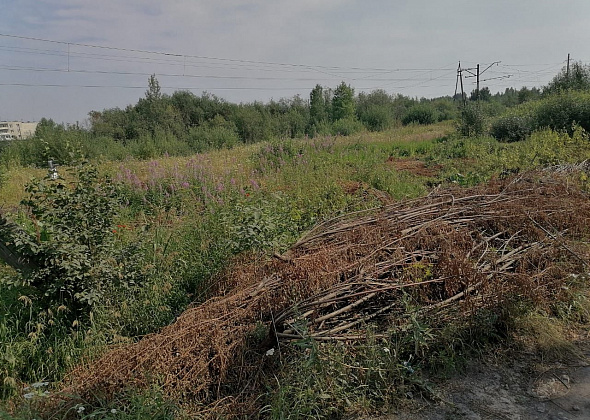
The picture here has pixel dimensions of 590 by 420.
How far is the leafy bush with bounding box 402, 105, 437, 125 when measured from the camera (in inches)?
1874

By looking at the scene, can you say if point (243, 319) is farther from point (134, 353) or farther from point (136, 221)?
point (136, 221)

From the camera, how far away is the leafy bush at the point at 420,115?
156 feet

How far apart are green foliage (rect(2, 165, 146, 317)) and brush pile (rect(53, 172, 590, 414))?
0.82 meters

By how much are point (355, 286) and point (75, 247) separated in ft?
7.94

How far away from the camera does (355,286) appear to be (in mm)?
3080

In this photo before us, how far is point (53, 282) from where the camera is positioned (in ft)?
10.7

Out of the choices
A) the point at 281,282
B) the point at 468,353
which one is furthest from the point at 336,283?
the point at 468,353

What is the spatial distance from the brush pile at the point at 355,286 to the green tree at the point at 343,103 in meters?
47.8

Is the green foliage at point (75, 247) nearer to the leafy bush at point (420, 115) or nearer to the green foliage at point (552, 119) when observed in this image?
the green foliage at point (552, 119)

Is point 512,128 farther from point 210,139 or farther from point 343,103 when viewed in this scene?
point 343,103

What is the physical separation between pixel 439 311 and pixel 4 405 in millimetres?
3280

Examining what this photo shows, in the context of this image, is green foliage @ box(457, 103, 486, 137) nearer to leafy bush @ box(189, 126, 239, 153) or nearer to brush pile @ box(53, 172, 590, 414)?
leafy bush @ box(189, 126, 239, 153)

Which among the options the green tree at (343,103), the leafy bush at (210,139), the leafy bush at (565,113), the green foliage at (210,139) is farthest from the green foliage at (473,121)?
the green tree at (343,103)

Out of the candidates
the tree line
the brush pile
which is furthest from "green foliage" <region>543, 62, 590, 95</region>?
the brush pile
